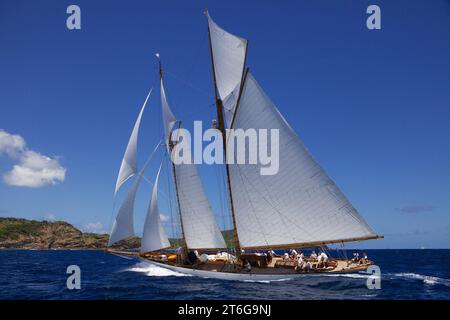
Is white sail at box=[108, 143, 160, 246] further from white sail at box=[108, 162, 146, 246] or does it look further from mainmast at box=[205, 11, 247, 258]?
mainmast at box=[205, 11, 247, 258]

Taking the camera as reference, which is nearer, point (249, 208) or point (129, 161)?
point (249, 208)

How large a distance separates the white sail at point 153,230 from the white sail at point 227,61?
11732 mm

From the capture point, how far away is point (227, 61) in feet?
99.7

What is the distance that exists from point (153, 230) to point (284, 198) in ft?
48.3

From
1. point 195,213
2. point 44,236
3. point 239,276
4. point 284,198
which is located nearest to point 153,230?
point 195,213

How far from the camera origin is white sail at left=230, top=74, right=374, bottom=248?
A: 2559 cm

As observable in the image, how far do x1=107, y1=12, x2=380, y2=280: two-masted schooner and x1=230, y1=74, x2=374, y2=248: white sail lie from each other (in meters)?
0.07

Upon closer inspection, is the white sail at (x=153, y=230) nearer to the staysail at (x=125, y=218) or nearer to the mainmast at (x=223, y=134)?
the staysail at (x=125, y=218)

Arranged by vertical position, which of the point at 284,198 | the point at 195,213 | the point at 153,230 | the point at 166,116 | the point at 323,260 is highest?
the point at 166,116

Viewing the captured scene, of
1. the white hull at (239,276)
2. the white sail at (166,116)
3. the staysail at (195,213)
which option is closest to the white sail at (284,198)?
the white hull at (239,276)

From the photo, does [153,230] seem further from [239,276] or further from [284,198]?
[284,198]
